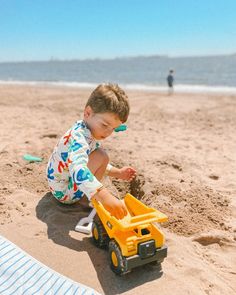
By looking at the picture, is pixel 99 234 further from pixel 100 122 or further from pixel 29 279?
pixel 100 122

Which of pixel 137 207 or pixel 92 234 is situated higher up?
pixel 137 207

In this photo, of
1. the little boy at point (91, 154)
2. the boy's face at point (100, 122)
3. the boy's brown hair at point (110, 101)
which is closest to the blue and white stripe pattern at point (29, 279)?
the little boy at point (91, 154)

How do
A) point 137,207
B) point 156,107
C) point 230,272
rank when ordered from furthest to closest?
point 156,107 → point 137,207 → point 230,272

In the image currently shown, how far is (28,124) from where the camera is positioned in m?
5.98

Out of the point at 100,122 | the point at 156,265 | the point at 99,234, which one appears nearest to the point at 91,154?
the point at 100,122

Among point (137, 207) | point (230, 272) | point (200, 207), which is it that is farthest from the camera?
point (200, 207)

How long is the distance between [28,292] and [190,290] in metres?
0.91

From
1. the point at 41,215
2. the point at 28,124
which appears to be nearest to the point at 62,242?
the point at 41,215

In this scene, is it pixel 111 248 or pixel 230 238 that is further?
pixel 230 238

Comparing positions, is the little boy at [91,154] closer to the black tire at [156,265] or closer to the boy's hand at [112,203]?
the boy's hand at [112,203]

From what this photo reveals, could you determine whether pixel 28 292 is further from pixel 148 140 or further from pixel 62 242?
pixel 148 140

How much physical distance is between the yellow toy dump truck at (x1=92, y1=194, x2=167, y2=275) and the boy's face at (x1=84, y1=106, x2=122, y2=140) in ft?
1.74

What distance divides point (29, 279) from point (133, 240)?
65 centimetres

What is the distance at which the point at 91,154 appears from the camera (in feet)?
8.55
